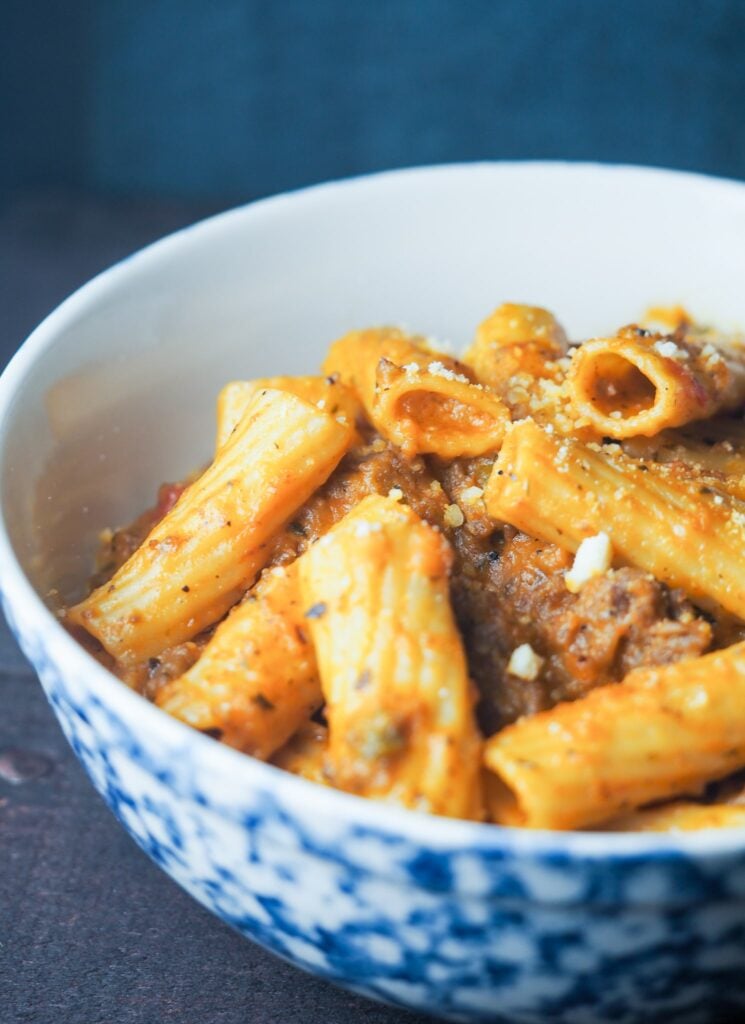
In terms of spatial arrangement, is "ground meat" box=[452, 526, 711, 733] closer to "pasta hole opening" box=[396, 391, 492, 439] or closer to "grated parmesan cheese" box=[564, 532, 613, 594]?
"grated parmesan cheese" box=[564, 532, 613, 594]

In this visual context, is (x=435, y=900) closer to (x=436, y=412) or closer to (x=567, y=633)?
(x=567, y=633)

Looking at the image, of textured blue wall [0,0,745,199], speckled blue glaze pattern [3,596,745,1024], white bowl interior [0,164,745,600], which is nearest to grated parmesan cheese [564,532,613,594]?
speckled blue glaze pattern [3,596,745,1024]

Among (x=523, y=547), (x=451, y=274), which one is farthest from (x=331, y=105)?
(x=523, y=547)

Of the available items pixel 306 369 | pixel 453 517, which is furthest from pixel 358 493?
pixel 306 369

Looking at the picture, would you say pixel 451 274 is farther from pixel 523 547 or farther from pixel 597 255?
pixel 523 547

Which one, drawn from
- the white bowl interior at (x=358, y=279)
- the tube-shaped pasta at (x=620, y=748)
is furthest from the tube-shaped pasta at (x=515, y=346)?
the tube-shaped pasta at (x=620, y=748)

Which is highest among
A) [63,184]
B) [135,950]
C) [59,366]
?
[59,366]

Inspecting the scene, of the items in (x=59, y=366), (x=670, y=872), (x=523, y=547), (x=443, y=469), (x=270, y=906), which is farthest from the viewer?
(x=59, y=366)
